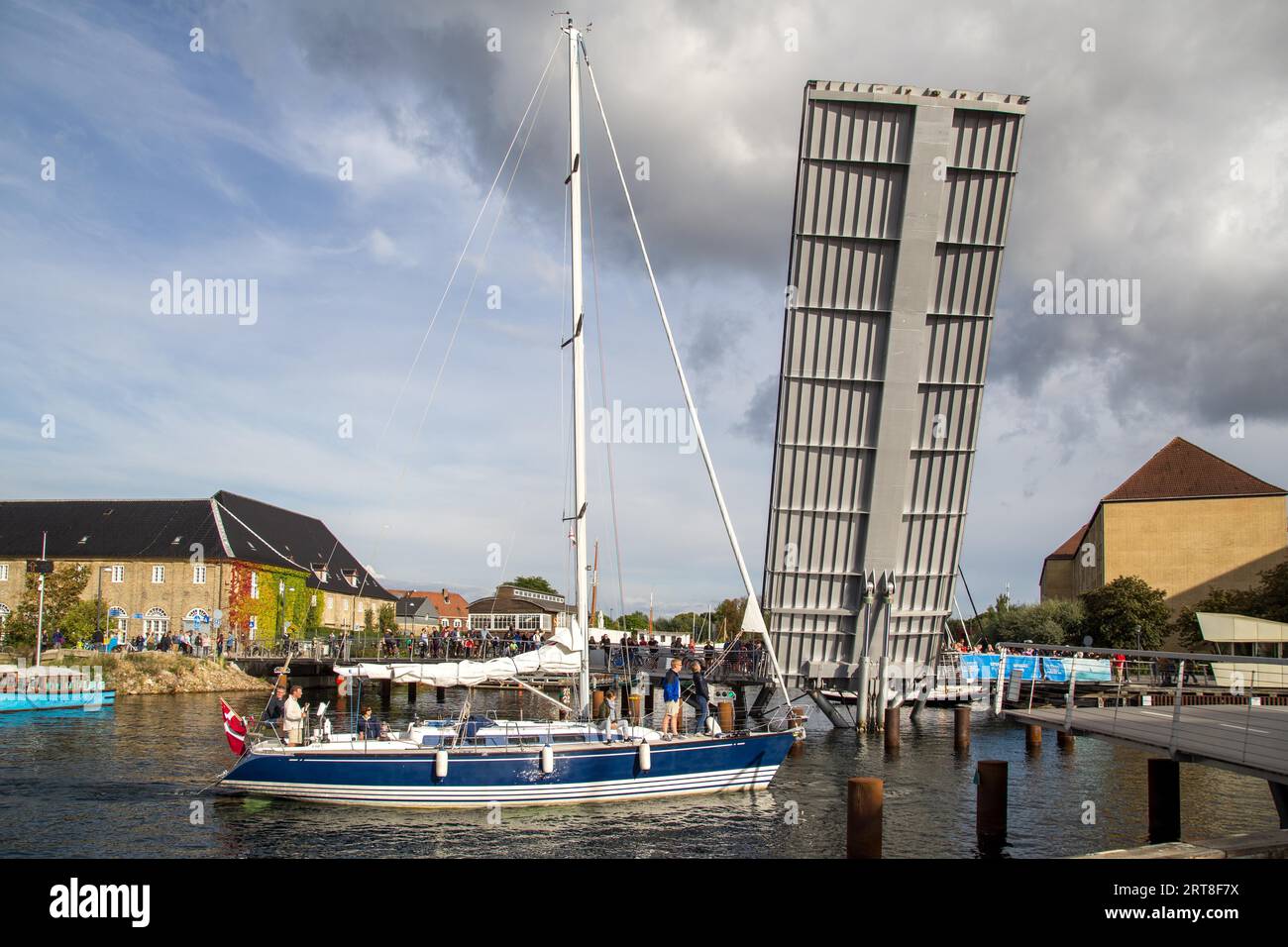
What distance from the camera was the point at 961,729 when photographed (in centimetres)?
2795

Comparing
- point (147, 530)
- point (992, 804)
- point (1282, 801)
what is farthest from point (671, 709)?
point (147, 530)

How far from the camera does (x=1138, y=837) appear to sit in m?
15.8

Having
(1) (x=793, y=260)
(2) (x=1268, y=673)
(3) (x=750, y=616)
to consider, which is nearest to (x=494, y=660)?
(3) (x=750, y=616)

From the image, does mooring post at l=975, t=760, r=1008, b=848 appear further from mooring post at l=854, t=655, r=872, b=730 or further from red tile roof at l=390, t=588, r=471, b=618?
red tile roof at l=390, t=588, r=471, b=618

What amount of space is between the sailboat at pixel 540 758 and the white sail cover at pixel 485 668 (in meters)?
0.26

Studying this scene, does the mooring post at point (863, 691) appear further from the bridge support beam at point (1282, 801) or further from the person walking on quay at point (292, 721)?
the bridge support beam at point (1282, 801)

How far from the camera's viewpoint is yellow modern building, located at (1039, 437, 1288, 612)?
59844 mm

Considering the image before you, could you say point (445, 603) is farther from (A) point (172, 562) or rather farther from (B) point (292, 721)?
(B) point (292, 721)

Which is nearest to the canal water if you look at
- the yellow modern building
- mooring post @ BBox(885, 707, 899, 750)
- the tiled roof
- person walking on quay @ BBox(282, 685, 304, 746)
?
person walking on quay @ BBox(282, 685, 304, 746)

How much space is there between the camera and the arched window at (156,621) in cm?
5666

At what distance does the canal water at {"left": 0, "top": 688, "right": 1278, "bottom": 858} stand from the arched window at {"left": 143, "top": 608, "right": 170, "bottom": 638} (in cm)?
3281
